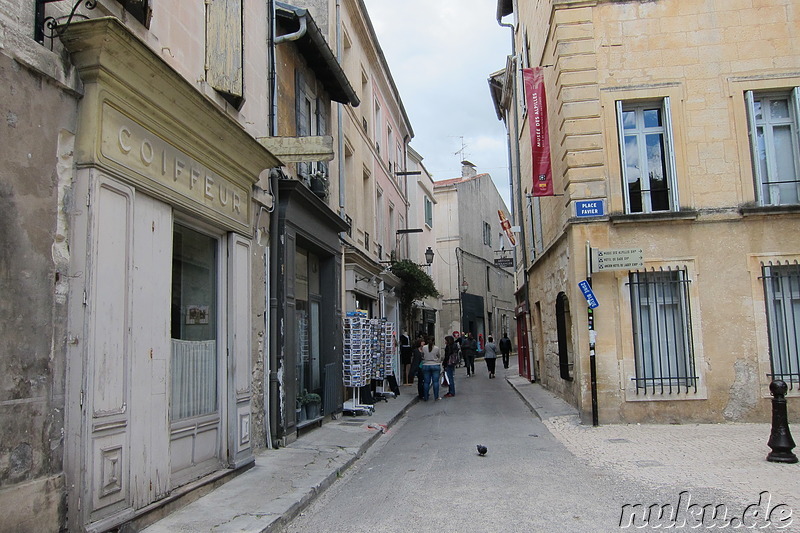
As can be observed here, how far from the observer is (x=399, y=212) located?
24.1m

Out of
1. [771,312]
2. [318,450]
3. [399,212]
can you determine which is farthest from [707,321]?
[399,212]

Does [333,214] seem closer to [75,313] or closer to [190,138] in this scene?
[190,138]

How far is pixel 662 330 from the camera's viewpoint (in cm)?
1102

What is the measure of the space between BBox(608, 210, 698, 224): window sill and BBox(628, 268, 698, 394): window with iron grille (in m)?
0.89

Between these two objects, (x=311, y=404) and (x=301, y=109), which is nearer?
(x=311, y=404)

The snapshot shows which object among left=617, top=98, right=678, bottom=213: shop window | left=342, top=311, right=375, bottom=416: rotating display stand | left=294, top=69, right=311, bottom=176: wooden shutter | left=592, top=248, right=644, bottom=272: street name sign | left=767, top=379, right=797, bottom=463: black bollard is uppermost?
left=294, top=69, right=311, bottom=176: wooden shutter

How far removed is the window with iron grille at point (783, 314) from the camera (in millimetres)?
10625

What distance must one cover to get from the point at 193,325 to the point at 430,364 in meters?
10.1

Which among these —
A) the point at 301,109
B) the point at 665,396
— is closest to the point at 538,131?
the point at 301,109

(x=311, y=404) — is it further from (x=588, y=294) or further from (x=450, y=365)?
(x=450, y=365)

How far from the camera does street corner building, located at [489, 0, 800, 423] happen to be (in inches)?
421

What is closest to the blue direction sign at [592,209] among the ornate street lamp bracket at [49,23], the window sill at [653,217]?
the window sill at [653,217]
